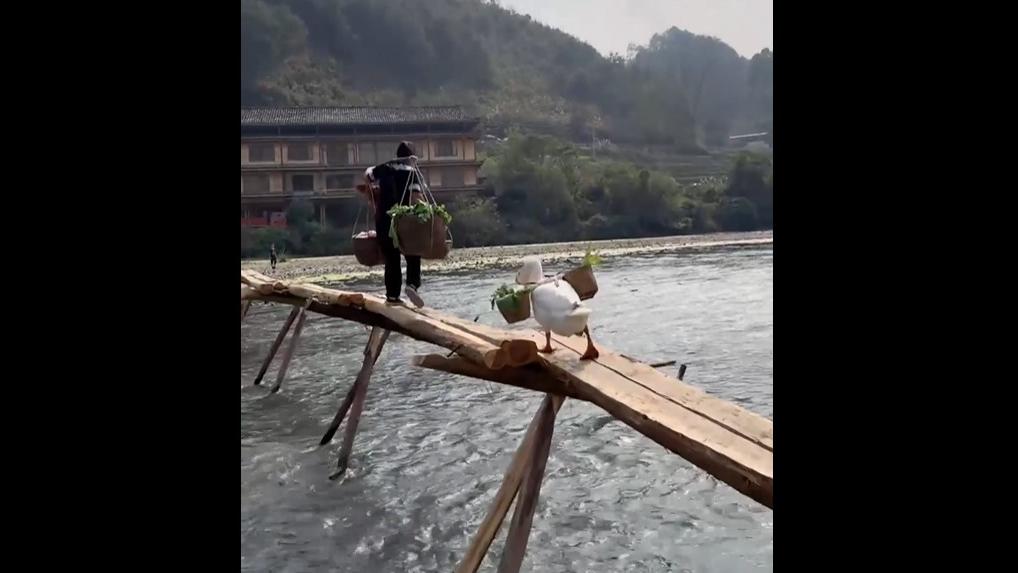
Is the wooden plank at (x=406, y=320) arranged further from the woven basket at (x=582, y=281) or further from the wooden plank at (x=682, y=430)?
the woven basket at (x=582, y=281)

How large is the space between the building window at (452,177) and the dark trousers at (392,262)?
2578cm

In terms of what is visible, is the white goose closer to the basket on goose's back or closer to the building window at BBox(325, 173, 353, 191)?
the basket on goose's back

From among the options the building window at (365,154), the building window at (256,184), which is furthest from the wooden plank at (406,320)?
the building window at (365,154)

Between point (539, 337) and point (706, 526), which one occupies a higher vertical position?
point (539, 337)

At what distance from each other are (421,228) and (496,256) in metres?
23.5

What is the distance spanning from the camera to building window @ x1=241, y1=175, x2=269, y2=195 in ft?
97.9

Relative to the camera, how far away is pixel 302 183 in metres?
30.8

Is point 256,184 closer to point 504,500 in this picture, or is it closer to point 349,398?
point 349,398

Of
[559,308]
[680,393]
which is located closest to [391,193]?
[559,308]
